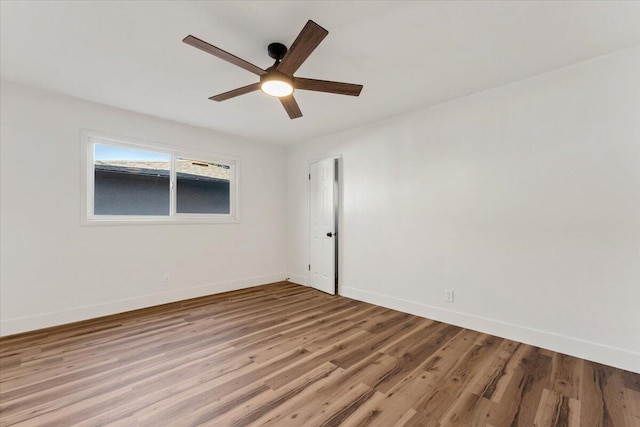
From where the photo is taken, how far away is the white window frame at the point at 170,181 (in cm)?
323

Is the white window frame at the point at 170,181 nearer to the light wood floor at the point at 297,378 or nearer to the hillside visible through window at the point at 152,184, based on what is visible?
the hillside visible through window at the point at 152,184

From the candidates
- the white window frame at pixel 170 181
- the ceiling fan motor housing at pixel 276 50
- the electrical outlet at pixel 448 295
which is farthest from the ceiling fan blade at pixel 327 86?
the white window frame at pixel 170 181

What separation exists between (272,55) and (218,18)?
438mm

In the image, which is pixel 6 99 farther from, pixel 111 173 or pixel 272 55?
pixel 272 55

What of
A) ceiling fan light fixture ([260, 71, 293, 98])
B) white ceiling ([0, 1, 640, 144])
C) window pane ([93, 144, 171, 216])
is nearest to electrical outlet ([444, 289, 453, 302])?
white ceiling ([0, 1, 640, 144])

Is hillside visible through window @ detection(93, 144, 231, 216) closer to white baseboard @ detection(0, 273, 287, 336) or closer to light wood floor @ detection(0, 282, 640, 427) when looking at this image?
white baseboard @ detection(0, 273, 287, 336)

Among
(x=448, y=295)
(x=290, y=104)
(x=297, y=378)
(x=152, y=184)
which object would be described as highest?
(x=290, y=104)

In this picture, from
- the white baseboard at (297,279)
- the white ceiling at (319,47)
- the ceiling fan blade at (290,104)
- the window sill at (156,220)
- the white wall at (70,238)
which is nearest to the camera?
the white ceiling at (319,47)

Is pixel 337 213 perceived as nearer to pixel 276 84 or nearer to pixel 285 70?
pixel 276 84

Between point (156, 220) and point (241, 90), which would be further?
point (156, 220)

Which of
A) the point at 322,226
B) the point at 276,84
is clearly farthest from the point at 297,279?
the point at 276,84

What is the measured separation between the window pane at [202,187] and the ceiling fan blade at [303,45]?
2734 mm

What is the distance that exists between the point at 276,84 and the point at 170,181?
2.60 metres

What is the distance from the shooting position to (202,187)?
14.3 ft
